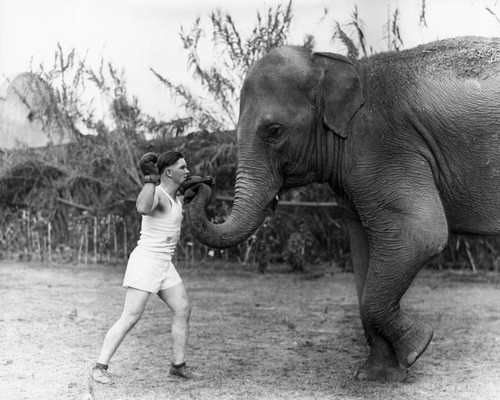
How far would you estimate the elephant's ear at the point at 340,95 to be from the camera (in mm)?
5707

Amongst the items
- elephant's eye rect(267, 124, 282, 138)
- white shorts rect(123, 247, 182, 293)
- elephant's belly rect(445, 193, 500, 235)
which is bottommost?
white shorts rect(123, 247, 182, 293)

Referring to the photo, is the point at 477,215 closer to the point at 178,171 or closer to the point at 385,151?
the point at 385,151

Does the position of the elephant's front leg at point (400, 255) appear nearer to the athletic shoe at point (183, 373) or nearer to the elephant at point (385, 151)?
the elephant at point (385, 151)

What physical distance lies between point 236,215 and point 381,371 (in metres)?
1.55

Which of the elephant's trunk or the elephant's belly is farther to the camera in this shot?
the elephant's belly

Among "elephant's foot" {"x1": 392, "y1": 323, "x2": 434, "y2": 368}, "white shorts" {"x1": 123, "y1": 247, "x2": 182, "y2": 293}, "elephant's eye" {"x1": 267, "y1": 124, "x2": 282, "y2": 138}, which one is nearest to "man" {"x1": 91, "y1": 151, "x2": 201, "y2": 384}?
"white shorts" {"x1": 123, "y1": 247, "x2": 182, "y2": 293}

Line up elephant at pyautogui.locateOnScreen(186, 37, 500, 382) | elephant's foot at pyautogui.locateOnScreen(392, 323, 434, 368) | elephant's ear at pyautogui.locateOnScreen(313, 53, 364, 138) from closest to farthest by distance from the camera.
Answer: elephant at pyautogui.locateOnScreen(186, 37, 500, 382)
elephant's foot at pyautogui.locateOnScreen(392, 323, 434, 368)
elephant's ear at pyautogui.locateOnScreen(313, 53, 364, 138)

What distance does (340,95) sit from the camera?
572 centimetres

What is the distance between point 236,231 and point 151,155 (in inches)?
31.9

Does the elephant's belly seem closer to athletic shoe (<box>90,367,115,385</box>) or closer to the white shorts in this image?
the white shorts

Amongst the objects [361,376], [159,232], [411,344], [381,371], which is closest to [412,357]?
[411,344]

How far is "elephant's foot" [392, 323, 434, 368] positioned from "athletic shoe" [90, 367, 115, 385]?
202 centimetres

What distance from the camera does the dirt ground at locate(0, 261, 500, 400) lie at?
5.55 metres

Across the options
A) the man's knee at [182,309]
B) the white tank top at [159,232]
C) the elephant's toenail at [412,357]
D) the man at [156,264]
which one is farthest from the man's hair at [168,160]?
the elephant's toenail at [412,357]
